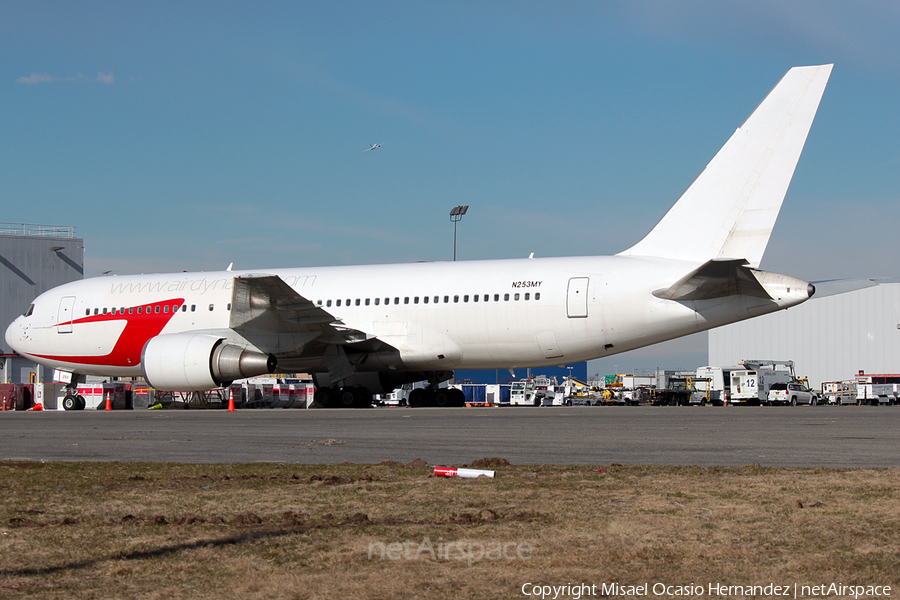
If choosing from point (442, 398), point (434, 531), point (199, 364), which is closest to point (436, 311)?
point (442, 398)

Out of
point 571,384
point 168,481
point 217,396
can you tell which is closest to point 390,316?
point 217,396

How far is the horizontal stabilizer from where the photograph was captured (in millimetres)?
20281

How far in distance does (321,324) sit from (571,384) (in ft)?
89.6

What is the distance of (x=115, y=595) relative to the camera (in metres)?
3.86

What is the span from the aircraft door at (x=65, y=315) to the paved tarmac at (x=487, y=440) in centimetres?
1215

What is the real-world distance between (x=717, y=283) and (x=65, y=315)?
68.5ft

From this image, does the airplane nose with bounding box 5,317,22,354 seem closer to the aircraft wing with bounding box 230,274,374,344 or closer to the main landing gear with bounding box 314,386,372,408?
the aircraft wing with bounding box 230,274,374,344

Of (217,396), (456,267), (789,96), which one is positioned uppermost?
(789,96)

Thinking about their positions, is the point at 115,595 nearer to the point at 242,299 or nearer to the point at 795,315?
the point at 242,299

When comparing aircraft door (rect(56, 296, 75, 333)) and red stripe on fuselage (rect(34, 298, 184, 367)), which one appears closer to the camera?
red stripe on fuselage (rect(34, 298, 184, 367))

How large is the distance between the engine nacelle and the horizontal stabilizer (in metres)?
11.0

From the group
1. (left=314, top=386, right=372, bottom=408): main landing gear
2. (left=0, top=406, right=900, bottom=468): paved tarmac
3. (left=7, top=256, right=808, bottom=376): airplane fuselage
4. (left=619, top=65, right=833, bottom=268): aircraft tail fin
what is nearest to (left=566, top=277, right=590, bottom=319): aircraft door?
(left=7, top=256, right=808, bottom=376): airplane fuselage

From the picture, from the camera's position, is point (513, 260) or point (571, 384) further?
point (571, 384)

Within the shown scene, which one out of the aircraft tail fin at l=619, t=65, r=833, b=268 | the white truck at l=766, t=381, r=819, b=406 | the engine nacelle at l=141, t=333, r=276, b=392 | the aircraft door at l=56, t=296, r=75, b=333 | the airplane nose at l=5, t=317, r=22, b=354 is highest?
the aircraft tail fin at l=619, t=65, r=833, b=268
